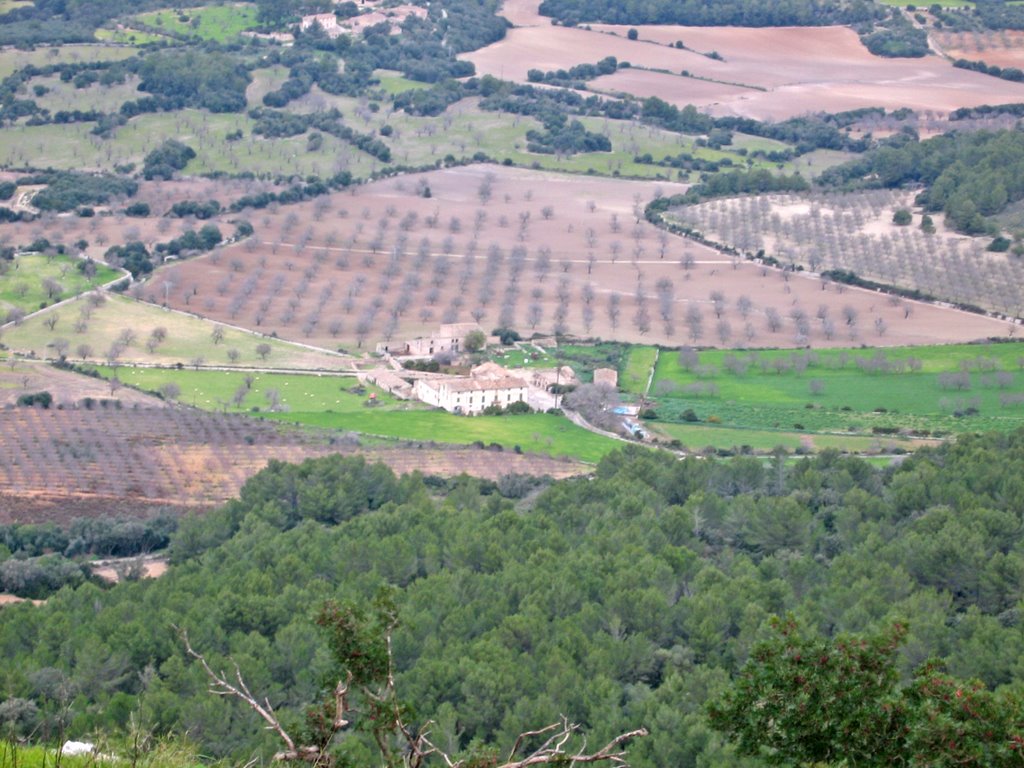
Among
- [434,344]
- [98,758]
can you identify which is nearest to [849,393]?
[434,344]

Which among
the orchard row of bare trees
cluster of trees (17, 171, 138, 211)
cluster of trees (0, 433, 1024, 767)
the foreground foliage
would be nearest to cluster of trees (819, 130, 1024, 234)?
the orchard row of bare trees

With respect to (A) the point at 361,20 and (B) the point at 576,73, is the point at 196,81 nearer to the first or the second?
(A) the point at 361,20

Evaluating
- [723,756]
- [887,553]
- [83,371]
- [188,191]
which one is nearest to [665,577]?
[887,553]

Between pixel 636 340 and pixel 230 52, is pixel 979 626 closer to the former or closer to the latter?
pixel 636 340

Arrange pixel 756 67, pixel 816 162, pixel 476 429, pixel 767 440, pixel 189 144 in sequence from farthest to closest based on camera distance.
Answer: pixel 756 67 → pixel 816 162 → pixel 189 144 → pixel 476 429 → pixel 767 440

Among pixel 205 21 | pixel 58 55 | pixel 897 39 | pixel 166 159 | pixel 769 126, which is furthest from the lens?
pixel 897 39

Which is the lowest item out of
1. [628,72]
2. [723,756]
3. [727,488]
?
[628,72]
